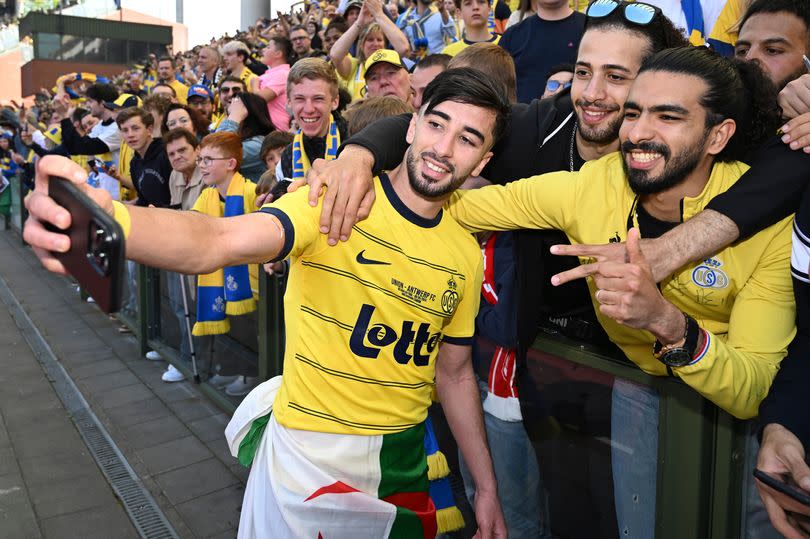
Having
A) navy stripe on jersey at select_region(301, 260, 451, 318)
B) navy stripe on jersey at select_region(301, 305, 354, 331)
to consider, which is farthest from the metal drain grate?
navy stripe on jersey at select_region(301, 260, 451, 318)

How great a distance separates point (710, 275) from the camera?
6.96 feet

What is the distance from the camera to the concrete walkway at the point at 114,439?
4.22m

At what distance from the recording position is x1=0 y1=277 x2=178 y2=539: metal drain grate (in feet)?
13.6

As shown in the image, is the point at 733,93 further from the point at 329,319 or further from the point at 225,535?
the point at 225,535

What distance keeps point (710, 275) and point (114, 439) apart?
15.4ft

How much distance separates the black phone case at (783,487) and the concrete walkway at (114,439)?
3.17 metres

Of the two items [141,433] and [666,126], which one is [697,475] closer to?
[666,126]

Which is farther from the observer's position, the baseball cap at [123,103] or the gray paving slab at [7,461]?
the baseball cap at [123,103]

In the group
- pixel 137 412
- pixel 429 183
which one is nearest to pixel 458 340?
pixel 429 183

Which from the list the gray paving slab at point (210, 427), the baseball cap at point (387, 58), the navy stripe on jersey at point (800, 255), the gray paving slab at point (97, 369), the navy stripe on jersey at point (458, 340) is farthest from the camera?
the gray paving slab at point (97, 369)

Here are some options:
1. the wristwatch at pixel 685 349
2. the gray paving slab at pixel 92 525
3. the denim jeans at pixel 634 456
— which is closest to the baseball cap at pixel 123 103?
the gray paving slab at pixel 92 525

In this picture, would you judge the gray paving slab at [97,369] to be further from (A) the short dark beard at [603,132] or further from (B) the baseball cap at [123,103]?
(A) the short dark beard at [603,132]

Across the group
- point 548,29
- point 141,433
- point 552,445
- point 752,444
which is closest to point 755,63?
point 752,444

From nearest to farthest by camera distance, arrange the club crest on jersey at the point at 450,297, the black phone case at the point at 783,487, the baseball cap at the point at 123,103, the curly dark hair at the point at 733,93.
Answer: the black phone case at the point at 783,487 < the curly dark hair at the point at 733,93 < the club crest on jersey at the point at 450,297 < the baseball cap at the point at 123,103
